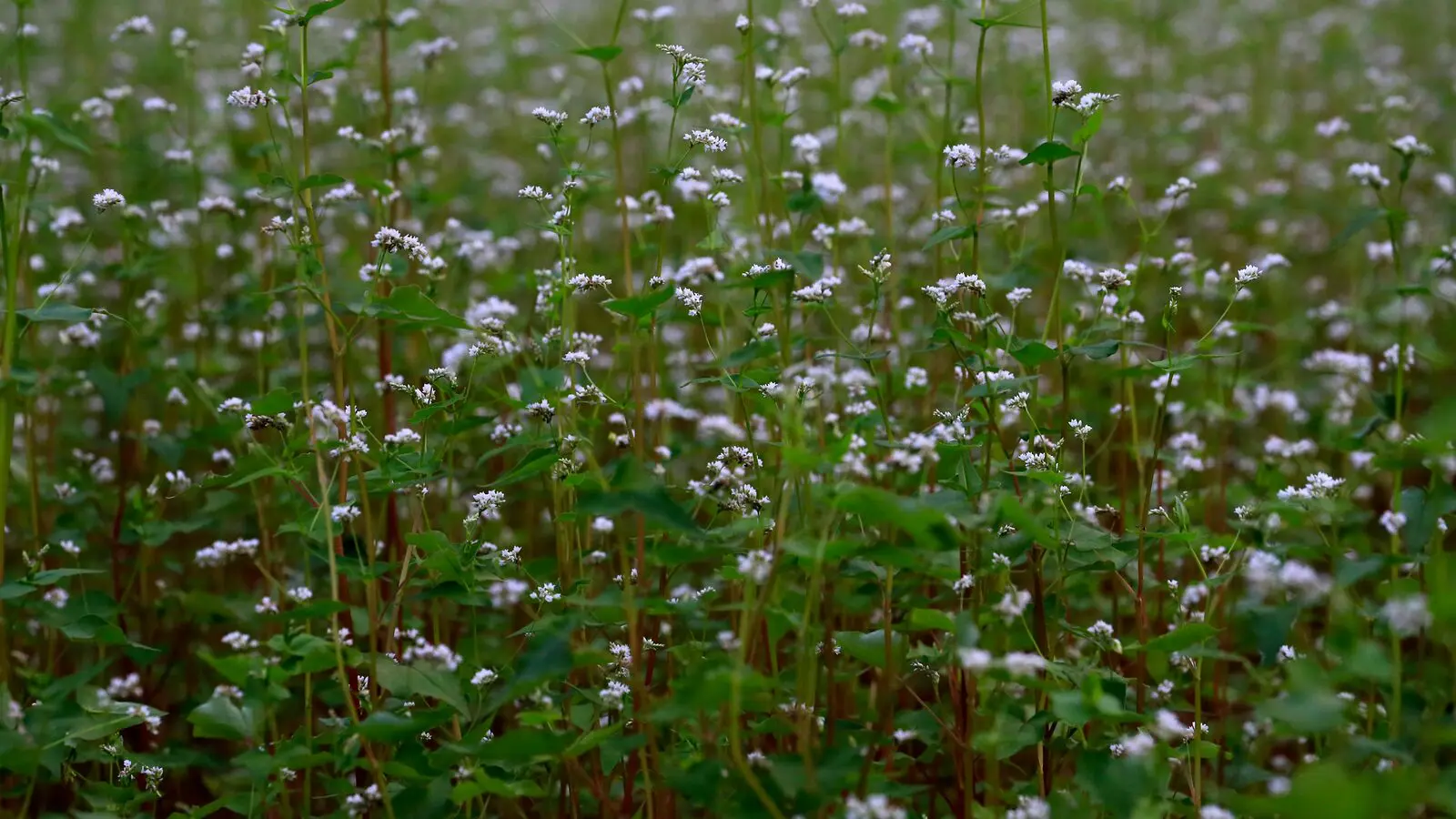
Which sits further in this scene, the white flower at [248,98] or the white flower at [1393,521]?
the white flower at [248,98]

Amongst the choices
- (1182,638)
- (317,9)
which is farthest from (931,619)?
(317,9)

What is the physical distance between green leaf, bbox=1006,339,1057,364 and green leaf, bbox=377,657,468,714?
1.21 meters

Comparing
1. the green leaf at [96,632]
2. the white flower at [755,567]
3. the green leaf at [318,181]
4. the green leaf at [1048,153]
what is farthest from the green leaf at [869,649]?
the green leaf at [96,632]

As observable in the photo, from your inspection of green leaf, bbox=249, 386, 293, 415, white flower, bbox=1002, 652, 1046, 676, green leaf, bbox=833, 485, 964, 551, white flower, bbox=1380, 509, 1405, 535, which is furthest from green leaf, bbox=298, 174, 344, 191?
white flower, bbox=1380, 509, 1405, 535

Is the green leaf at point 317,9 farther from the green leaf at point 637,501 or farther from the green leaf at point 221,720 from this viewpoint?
the green leaf at point 221,720

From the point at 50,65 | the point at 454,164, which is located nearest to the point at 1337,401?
the point at 454,164

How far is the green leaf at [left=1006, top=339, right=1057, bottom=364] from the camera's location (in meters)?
2.31

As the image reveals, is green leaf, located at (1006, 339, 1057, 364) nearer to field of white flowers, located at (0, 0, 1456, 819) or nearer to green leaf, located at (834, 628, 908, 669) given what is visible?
field of white flowers, located at (0, 0, 1456, 819)

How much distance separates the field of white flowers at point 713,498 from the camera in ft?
6.43

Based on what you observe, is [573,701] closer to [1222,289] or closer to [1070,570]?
[1070,570]

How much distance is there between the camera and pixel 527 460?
222 cm

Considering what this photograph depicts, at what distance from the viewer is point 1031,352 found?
7.65 feet

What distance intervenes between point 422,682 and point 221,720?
396mm

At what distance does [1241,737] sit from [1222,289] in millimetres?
1978
